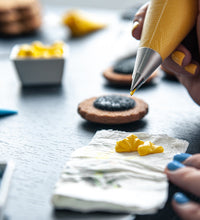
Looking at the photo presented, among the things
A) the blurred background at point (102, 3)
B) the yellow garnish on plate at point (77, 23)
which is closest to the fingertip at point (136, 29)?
the yellow garnish on plate at point (77, 23)

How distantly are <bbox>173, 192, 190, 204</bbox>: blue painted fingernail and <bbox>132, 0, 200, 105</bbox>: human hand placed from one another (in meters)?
0.30

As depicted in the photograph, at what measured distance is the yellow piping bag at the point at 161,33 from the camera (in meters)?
0.61

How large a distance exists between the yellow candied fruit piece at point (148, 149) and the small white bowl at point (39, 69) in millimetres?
432

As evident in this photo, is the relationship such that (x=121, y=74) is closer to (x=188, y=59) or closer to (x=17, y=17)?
(x=188, y=59)

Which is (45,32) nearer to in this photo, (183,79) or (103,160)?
(183,79)

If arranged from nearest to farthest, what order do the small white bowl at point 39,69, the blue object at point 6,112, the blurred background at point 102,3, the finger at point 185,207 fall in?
1. the finger at point 185,207
2. the blue object at point 6,112
3. the small white bowl at point 39,69
4. the blurred background at point 102,3

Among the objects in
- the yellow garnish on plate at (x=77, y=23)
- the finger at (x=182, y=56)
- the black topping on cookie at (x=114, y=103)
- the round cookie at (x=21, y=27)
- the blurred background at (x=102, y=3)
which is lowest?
the blurred background at (x=102, y=3)

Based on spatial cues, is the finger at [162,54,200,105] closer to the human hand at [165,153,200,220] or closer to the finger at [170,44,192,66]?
the finger at [170,44,192,66]

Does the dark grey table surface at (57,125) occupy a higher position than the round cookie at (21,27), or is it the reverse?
the dark grey table surface at (57,125)

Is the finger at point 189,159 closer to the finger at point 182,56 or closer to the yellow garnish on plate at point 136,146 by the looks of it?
the yellow garnish on plate at point 136,146

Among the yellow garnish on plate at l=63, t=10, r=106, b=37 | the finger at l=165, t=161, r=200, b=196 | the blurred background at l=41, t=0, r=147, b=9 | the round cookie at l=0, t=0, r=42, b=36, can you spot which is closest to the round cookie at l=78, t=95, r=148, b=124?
the finger at l=165, t=161, r=200, b=196

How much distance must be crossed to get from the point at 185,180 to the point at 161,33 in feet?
0.87

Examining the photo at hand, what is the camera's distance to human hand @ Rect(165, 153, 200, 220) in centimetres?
42

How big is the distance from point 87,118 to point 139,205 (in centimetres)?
30
